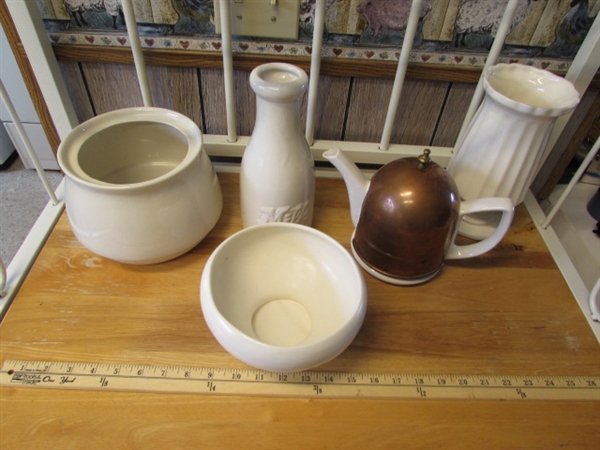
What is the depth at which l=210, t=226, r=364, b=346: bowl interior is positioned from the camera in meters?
0.45

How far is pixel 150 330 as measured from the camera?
462 mm

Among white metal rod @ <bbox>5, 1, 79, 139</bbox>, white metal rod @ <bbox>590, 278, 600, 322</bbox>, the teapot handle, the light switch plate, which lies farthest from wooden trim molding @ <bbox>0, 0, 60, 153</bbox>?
white metal rod @ <bbox>590, 278, 600, 322</bbox>

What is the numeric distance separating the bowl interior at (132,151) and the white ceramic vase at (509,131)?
35 cm

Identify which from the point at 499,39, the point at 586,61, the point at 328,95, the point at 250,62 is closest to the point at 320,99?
Result: the point at 328,95

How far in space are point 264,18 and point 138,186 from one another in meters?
0.28

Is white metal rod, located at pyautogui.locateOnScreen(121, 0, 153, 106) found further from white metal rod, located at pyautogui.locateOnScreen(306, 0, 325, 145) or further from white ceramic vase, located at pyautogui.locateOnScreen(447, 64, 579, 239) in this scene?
white ceramic vase, located at pyautogui.locateOnScreen(447, 64, 579, 239)

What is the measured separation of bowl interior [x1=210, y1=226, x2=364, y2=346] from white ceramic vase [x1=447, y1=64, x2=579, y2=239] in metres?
0.21

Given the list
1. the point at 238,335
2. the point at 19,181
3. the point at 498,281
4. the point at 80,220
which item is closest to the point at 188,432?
the point at 238,335

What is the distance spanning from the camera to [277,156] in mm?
470

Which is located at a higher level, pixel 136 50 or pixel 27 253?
pixel 136 50

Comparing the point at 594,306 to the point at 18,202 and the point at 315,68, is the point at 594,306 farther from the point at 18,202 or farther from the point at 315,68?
the point at 18,202

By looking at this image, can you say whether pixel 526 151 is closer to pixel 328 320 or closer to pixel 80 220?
pixel 328 320

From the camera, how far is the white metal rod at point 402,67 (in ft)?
1.62

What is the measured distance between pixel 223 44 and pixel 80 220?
0.27 m
